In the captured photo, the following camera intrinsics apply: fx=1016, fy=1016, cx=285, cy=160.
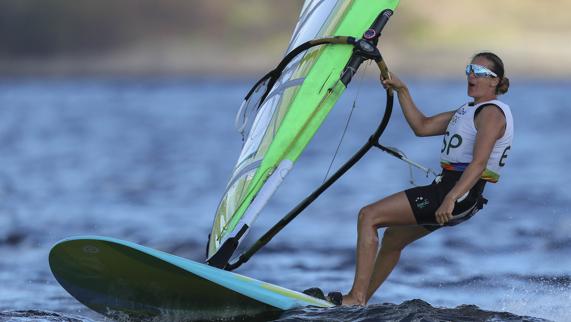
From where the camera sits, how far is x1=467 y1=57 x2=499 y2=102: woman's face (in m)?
6.77

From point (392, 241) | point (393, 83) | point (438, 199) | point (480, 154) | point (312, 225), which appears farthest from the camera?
point (312, 225)

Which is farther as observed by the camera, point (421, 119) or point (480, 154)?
point (421, 119)

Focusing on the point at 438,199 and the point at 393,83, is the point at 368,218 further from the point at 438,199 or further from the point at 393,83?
the point at 393,83

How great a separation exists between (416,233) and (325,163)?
23.3 meters

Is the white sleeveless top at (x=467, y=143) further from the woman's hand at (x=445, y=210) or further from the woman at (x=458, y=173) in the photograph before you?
the woman's hand at (x=445, y=210)

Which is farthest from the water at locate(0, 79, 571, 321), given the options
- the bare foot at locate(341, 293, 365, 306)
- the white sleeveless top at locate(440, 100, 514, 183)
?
the white sleeveless top at locate(440, 100, 514, 183)

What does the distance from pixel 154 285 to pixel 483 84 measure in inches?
103

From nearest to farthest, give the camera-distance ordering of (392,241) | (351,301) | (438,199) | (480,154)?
(480,154) → (438,199) → (351,301) → (392,241)

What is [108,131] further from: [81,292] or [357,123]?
[81,292]

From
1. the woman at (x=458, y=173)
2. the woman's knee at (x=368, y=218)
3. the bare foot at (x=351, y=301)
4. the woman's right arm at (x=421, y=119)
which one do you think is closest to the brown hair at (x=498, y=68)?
the woman at (x=458, y=173)

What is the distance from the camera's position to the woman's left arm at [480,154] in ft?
21.4

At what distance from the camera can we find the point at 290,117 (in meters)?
7.16

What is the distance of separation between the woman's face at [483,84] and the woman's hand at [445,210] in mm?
765

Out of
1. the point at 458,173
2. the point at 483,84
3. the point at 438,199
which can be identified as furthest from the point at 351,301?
the point at 483,84
